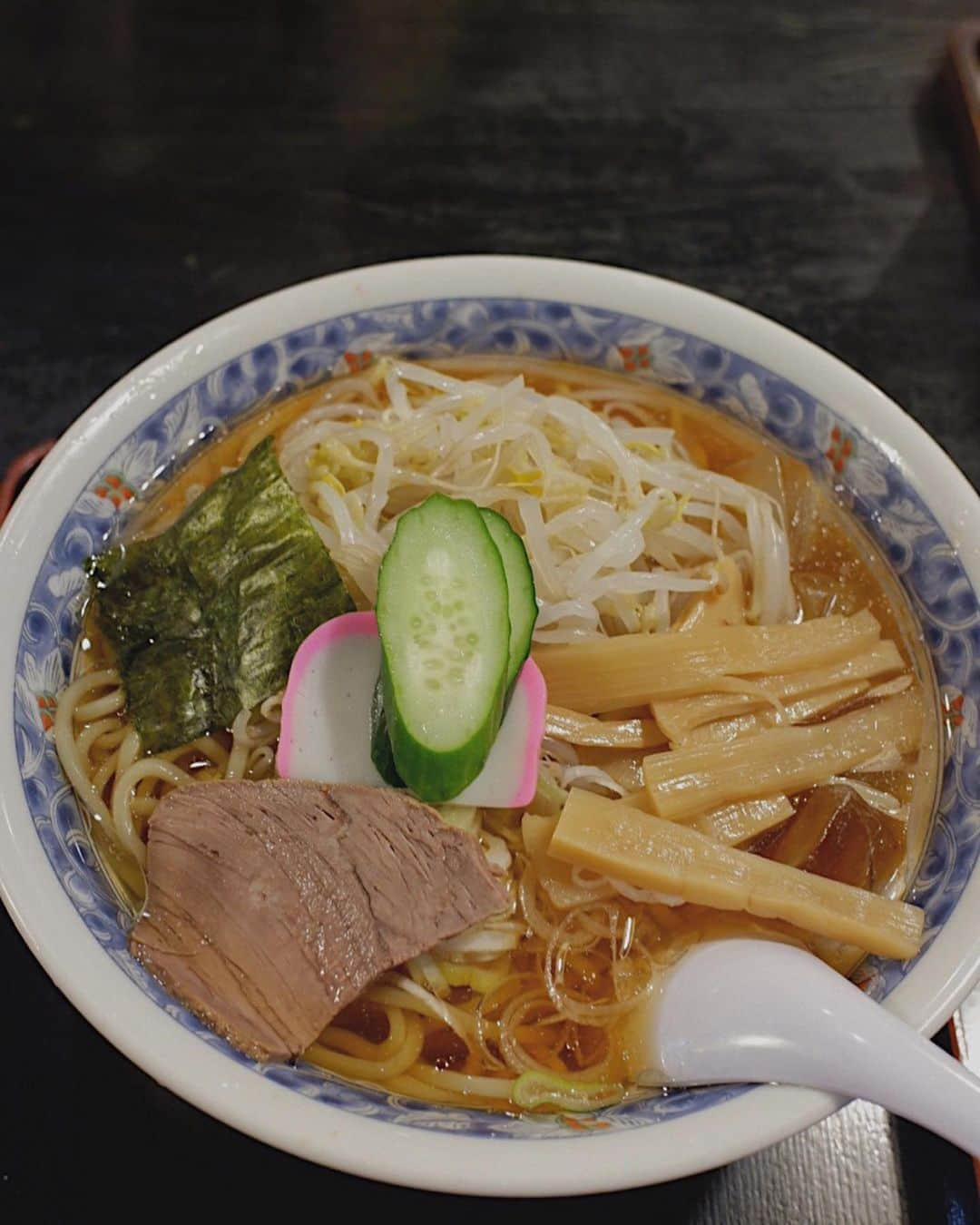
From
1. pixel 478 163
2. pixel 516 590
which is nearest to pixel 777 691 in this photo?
pixel 516 590

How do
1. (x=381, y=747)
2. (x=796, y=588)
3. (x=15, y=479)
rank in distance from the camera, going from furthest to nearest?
(x=15, y=479), (x=796, y=588), (x=381, y=747)

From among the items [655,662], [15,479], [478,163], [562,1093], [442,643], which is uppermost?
[478,163]

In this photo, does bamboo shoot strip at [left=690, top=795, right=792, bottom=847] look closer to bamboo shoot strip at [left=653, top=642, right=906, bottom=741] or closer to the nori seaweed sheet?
bamboo shoot strip at [left=653, top=642, right=906, bottom=741]

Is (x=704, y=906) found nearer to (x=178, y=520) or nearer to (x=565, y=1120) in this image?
(x=565, y=1120)

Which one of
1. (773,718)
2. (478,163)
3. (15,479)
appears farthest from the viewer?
(478,163)

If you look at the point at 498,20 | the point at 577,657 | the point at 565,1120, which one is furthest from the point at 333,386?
the point at 498,20

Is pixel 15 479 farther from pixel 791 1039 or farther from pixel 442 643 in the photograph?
pixel 791 1039
